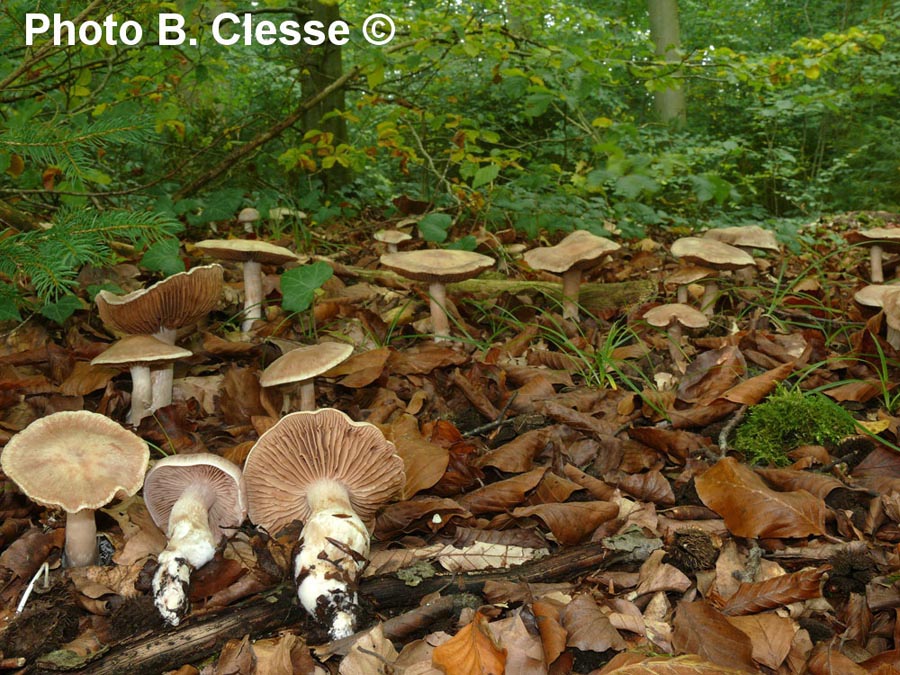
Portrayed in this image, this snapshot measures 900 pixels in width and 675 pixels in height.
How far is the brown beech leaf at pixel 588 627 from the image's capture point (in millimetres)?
1890

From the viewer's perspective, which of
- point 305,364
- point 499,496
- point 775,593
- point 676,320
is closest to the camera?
Answer: point 775,593

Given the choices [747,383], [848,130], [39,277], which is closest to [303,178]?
[39,277]

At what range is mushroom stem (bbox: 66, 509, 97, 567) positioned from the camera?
2.25m

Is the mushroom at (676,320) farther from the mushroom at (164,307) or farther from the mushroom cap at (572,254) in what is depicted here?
the mushroom at (164,307)

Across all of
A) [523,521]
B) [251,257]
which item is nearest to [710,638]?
[523,521]

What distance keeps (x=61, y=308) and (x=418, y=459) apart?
2.14m

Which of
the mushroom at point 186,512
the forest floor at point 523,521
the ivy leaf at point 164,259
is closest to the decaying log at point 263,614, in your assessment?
the forest floor at point 523,521

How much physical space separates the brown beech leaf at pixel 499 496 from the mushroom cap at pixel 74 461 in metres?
1.20

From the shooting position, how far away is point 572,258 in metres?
4.18

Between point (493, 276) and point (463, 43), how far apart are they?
70.1 inches

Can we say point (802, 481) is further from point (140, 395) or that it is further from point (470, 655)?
→ point (140, 395)

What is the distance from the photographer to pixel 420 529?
2.50 metres

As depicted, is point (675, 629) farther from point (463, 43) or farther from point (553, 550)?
point (463, 43)

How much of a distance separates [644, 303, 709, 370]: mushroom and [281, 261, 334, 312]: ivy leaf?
1949mm
